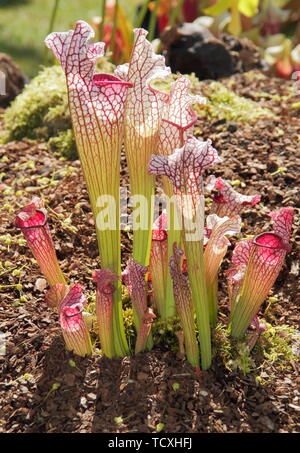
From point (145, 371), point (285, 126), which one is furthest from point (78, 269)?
point (285, 126)

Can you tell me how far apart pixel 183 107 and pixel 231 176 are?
4.52 ft

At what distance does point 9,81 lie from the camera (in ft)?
16.1

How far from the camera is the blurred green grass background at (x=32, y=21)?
24.6ft

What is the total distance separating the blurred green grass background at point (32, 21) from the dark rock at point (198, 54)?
255 cm

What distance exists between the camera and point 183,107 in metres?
2.12

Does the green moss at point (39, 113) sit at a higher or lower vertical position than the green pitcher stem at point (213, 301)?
higher

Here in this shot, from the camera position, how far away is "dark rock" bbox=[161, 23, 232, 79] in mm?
4746

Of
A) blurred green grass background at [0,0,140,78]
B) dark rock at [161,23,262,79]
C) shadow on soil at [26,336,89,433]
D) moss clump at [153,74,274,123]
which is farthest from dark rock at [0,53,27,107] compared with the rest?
shadow on soil at [26,336,89,433]

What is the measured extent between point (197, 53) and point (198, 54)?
12mm

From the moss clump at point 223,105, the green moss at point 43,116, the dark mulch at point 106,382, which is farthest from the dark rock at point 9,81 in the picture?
the dark mulch at point 106,382

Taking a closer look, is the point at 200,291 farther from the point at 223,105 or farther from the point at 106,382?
the point at 223,105

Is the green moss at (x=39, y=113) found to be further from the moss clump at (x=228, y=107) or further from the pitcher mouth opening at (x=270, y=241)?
the pitcher mouth opening at (x=270, y=241)

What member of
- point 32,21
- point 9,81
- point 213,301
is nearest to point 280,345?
point 213,301
